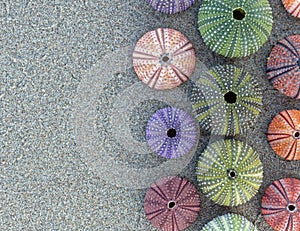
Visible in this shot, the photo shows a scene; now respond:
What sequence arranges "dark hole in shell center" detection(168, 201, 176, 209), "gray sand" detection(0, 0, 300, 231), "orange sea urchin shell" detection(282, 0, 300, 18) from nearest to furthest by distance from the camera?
1. "dark hole in shell center" detection(168, 201, 176, 209)
2. "orange sea urchin shell" detection(282, 0, 300, 18)
3. "gray sand" detection(0, 0, 300, 231)

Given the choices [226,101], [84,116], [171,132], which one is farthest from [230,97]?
[84,116]

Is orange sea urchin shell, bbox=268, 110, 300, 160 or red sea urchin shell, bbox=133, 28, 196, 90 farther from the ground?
red sea urchin shell, bbox=133, 28, 196, 90

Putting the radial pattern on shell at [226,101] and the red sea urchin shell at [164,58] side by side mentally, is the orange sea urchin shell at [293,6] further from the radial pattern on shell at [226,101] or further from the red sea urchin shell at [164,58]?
the red sea urchin shell at [164,58]

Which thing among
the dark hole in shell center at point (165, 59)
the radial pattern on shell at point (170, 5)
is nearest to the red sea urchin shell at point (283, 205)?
the dark hole in shell center at point (165, 59)

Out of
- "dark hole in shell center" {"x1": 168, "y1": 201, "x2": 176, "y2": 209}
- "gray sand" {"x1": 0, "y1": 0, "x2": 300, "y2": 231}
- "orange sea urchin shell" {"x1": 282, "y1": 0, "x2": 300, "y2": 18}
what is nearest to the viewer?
"dark hole in shell center" {"x1": 168, "y1": 201, "x2": 176, "y2": 209}

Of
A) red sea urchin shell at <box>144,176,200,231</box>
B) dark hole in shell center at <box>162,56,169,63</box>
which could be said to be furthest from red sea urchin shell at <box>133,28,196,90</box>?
red sea urchin shell at <box>144,176,200,231</box>

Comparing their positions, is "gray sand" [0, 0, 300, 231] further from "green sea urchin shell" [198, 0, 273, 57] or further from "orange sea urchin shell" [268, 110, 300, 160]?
"green sea urchin shell" [198, 0, 273, 57]
